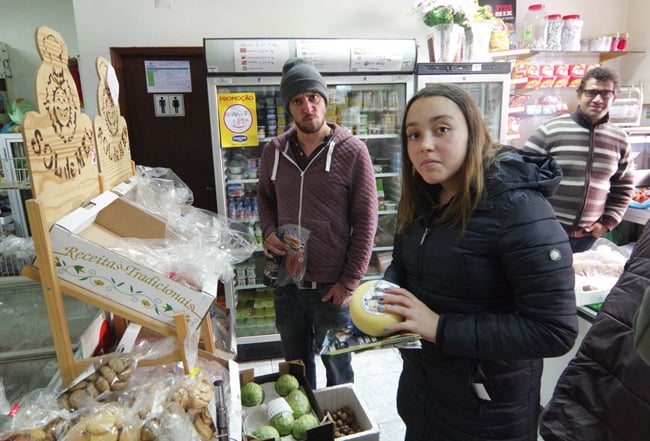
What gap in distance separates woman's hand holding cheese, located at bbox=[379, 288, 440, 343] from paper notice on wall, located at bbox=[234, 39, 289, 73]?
202cm

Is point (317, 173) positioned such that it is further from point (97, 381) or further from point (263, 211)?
point (97, 381)

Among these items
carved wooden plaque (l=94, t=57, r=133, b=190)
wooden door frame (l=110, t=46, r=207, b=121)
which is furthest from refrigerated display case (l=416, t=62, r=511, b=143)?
carved wooden plaque (l=94, t=57, r=133, b=190)

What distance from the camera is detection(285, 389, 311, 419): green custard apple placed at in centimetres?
151

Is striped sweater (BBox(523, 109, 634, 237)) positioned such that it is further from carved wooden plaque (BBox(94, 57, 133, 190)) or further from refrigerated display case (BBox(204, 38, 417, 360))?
carved wooden plaque (BBox(94, 57, 133, 190))

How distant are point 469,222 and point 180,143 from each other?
301cm

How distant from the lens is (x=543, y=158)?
1044mm

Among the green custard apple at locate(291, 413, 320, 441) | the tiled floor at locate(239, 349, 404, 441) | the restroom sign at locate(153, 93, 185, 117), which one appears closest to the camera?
the green custard apple at locate(291, 413, 320, 441)

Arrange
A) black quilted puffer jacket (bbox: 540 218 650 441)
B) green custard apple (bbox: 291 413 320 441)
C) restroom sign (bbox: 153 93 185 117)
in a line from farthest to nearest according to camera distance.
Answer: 1. restroom sign (bbox: 153 93 185 117)
2. green custard apple (bbox: 291 413 320 441)
3. black quilted puffer jacket (bbox: 540 218 650 441)

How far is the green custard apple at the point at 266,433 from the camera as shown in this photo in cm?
→ 137

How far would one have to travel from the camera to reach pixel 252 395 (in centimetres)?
157

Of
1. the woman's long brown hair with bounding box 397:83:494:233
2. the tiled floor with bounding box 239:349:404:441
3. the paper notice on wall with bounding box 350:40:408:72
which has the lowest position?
the tiled floor with bounding box 239:349:404:441

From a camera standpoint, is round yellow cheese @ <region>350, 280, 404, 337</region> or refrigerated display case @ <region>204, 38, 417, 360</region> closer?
round yellow cheese @ <region>350, 280, 404, 337</region>

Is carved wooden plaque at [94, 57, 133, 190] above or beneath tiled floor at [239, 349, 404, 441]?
above

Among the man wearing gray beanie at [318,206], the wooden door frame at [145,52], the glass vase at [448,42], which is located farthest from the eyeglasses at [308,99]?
the wooden door frame at [145,52]
